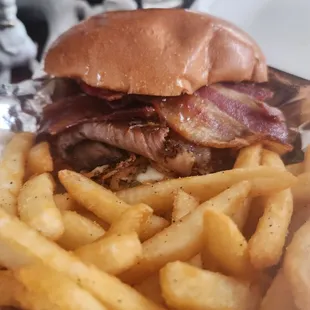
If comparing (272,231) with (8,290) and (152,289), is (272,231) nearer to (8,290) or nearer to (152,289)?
(152,289)

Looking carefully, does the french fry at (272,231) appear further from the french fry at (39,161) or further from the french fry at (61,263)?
the french fry at (39,161)

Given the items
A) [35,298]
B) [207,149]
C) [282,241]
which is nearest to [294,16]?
[207,149]

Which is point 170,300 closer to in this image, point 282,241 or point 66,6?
point 282,241

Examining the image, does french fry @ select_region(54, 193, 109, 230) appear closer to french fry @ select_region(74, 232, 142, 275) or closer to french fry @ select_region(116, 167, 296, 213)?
french fry @ select_region(116, 167, 296, 213)

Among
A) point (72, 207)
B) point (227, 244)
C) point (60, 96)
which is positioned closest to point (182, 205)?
point (227, 244)

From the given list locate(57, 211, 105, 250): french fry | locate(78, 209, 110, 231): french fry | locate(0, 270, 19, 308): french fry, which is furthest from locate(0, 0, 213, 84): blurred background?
locate(0, 270, 19, 308): french fry
